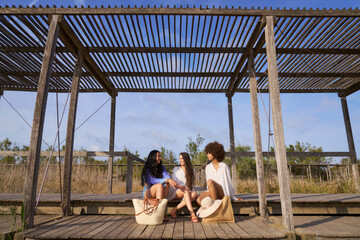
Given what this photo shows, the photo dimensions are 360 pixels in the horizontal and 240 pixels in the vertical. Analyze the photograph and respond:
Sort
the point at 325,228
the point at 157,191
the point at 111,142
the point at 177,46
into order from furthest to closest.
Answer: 1. the point at 111,142
2. the point at 177,46
3. the point at 157,191
4. the point at 325,228

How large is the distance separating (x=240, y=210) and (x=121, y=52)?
405 cm

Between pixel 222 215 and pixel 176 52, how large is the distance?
11.4ft

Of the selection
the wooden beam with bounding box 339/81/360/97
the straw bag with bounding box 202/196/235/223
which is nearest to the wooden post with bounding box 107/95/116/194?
the straw bag with bounding box 202/196/235/223

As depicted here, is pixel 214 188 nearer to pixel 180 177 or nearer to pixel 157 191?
pixel 180 177

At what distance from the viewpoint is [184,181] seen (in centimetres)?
426

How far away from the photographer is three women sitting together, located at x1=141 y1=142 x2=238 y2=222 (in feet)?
12.8

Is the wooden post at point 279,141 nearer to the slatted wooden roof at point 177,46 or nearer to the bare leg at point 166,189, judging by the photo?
the slatted wooden roof at point 177,46

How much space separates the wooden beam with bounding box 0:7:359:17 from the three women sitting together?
2272 mm

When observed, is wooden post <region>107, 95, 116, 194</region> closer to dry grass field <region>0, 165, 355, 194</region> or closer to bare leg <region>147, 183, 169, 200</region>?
dry grass field <region>0, 165, 355, 194</region>

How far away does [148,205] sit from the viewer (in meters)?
3.53

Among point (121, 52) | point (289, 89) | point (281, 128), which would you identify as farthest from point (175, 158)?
point (281, 128)

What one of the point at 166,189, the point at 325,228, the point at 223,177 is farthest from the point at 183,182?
the point at 325,228

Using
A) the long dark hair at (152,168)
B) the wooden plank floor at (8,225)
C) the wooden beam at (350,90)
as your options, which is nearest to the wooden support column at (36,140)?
the wooden plank floor at (8,225)

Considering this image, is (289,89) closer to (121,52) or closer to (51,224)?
(121,52)
